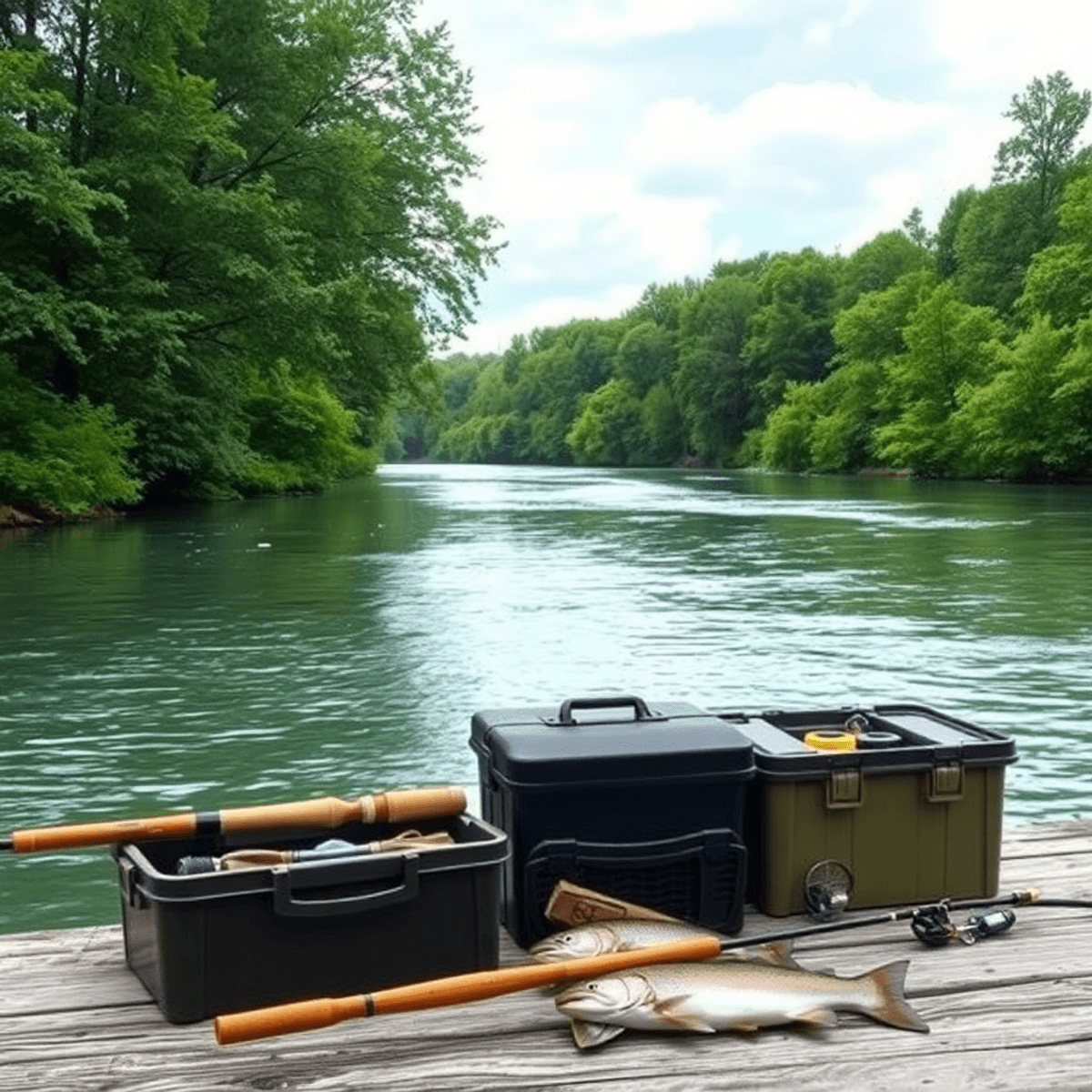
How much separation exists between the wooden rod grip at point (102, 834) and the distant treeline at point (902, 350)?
35044mm

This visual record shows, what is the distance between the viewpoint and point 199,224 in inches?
1128

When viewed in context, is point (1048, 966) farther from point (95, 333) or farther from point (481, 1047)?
point (95, 333)

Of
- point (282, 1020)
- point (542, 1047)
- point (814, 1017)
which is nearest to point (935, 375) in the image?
point (814, 1017)

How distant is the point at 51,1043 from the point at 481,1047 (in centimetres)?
85

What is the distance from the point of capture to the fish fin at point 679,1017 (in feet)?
9.41

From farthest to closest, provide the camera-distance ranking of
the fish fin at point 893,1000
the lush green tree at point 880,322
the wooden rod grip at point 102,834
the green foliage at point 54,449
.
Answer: the lush green tree at point 880,322 < the green foliage at point 54,449 < the wooden rod grip at point 102,834 < the fish fin at point 893,1000

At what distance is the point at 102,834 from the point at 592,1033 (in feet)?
3.88

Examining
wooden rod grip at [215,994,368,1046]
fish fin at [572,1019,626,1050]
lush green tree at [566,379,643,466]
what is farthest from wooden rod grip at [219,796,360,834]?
lush green tree at [566,379,643,466]

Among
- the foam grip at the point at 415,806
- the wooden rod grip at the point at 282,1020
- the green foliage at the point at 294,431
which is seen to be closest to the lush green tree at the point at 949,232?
the green foliage at the point at 294,431

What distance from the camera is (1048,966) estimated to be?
323cm

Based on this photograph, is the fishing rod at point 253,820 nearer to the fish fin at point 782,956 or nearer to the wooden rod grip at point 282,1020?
the wooden rod grip at point 282,1020

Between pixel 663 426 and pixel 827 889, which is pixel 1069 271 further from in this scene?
pixel 827 889

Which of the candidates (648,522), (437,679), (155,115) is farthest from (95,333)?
(437,679)

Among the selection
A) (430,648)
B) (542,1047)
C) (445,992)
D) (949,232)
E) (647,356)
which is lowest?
(430,648)
